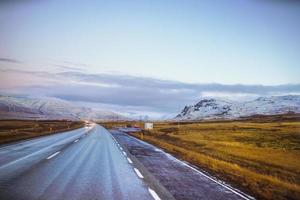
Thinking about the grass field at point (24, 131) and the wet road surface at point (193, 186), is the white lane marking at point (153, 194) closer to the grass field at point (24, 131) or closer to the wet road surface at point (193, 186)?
the wet road surface at point (193, 186)

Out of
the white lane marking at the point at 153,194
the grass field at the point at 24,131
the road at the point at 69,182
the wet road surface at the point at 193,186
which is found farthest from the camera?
the grass field at the point at 24,131

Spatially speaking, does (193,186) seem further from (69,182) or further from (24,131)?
(24,131)

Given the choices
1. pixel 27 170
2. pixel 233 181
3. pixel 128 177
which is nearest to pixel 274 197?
pixel 233 181

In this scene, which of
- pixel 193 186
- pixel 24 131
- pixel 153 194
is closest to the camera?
pixel 153 194

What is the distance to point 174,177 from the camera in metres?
14.6

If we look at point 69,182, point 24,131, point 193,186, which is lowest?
point 193,186

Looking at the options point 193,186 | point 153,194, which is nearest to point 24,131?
point 193,186

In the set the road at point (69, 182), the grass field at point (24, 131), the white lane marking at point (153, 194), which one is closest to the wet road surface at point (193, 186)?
the white lane marking at point (153, 194)

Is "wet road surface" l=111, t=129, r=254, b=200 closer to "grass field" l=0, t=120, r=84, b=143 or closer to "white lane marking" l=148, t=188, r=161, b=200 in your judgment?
"white lane marking" l=148, t=188, r=161, b=200

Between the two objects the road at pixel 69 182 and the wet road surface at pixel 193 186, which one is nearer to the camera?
the road at pixel 69 182

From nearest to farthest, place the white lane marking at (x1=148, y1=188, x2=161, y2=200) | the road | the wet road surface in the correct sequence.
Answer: the road < the white lane marking at (x1=148, y1=188, x2=161, y2=200) < the wet road surface

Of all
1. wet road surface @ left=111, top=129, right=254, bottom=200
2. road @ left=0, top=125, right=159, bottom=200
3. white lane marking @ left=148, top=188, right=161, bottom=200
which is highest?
road @ left=0, top=125, right=159, bottom=200

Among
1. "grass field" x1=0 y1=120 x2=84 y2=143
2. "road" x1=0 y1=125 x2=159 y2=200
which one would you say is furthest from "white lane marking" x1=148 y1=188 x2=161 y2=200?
"grass field" x1=0 y1=120 x2=84 y2=143

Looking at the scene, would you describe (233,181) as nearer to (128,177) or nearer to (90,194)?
(128,177)
